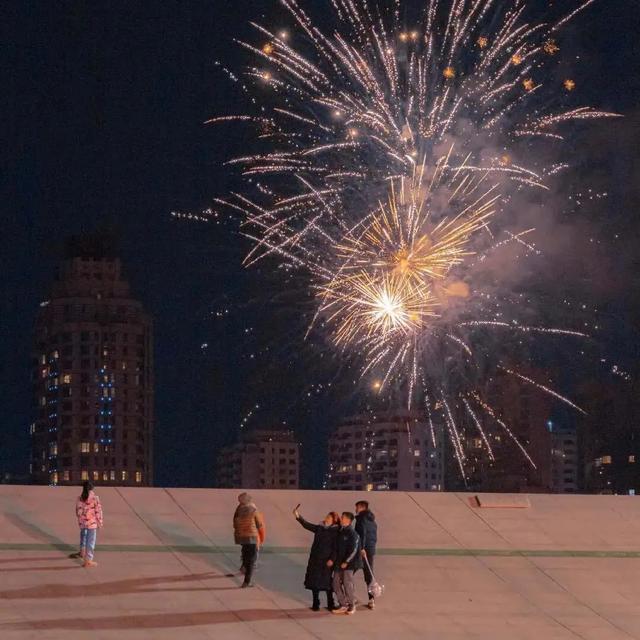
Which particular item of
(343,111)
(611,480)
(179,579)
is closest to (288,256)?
(343,111)

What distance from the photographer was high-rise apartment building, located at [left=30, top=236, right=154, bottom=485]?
170625 millimetres

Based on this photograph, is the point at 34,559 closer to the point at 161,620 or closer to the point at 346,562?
the point at 161,620

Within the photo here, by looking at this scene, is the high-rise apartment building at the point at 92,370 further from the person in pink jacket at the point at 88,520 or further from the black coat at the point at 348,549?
the black coat at the point at 348,549

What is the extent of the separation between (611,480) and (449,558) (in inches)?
5593

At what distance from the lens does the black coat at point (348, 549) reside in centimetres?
1991

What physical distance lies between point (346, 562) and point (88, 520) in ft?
13.2

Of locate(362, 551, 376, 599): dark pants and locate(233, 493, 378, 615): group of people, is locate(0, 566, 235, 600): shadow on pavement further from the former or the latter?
locate(362, 551, 376, 599): dark pants

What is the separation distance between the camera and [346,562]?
19922 millimetres

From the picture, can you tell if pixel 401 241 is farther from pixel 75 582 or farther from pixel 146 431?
pixel 146 431

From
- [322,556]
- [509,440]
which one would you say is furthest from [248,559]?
[509,440]

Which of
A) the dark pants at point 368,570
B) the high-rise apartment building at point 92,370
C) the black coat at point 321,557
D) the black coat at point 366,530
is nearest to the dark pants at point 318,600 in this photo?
the black coat at point 321,557

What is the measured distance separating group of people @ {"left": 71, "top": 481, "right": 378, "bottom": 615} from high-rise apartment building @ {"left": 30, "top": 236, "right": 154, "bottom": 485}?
150 m

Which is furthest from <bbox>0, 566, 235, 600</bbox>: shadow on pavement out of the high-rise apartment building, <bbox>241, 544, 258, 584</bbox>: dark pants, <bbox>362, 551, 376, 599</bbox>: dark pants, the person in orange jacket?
the high-rise apartment building

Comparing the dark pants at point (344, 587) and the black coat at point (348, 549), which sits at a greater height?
the black coat at point (348, 549)
